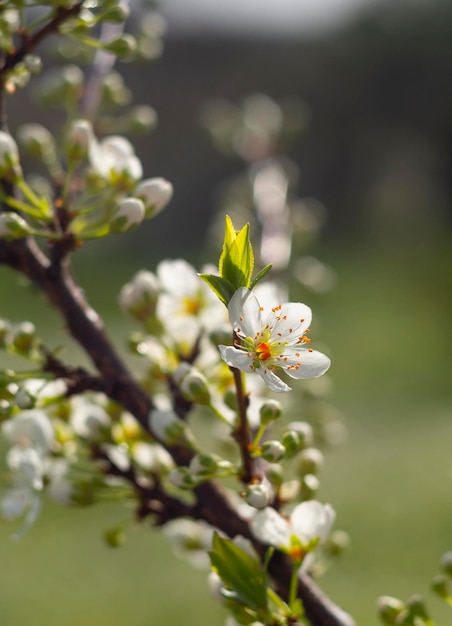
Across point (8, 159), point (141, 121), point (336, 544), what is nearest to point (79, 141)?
point (8, 159)

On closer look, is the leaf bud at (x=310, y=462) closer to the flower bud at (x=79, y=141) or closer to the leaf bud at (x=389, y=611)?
the leaf bud at (x=389, y=611)

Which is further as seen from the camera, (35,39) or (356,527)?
(356,527)

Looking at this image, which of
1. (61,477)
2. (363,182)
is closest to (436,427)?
(61,477)

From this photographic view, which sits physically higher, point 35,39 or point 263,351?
point 35,39

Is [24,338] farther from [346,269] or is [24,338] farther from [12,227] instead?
[346,269]

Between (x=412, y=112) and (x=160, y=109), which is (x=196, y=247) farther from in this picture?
(x=412, y=112)
